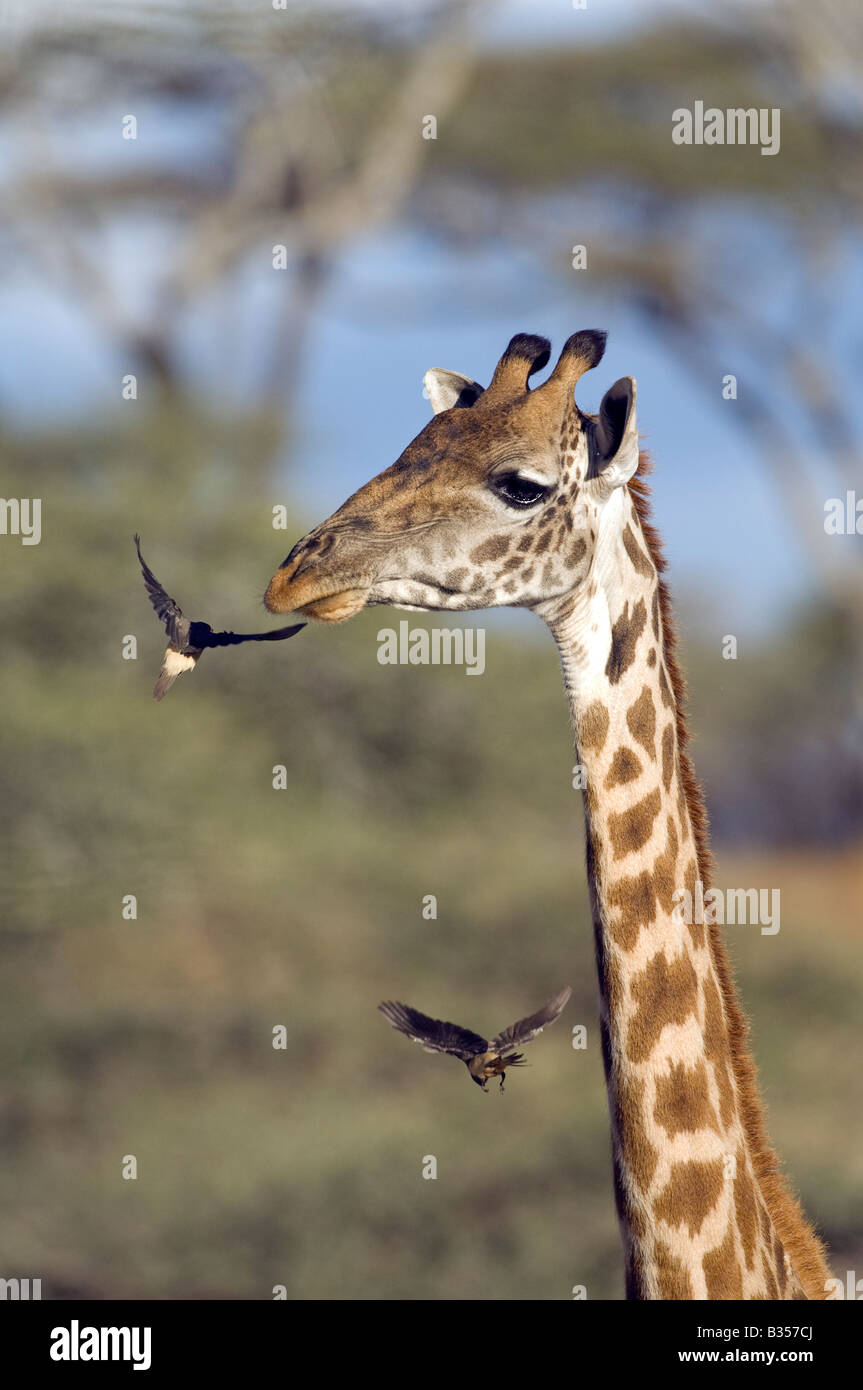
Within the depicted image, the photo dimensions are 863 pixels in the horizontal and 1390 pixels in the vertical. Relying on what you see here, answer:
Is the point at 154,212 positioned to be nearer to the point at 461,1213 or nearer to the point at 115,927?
the point at 115,927

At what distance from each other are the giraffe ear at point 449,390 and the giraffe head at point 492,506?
29 cm

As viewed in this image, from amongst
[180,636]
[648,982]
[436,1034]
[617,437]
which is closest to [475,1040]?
[436,1034]

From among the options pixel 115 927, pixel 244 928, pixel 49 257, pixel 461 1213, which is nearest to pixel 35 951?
pixel 115 927

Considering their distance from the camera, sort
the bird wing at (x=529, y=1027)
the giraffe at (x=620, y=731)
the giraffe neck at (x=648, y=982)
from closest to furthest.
Result: the bird wing at (x=529, y=1027)
the giraffe at (x=620, y=731)
the giraffe neck at (x=648, y=982)

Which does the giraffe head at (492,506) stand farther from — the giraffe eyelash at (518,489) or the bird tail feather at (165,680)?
the bird tail feather at (165,680)

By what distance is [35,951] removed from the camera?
13.2 metres

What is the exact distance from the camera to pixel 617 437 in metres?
3.27

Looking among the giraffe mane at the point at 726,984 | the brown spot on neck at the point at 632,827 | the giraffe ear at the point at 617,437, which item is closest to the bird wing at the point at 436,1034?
the brown spot on neck at the point at 632,827

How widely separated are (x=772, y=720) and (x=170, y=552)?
1213cm

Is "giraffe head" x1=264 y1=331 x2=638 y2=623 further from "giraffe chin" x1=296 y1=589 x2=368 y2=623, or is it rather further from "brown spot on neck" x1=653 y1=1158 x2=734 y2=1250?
"brown spot on neck" x1=653 y1=1158 x2=734 y2=1250

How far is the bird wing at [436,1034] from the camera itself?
3188 millimetres

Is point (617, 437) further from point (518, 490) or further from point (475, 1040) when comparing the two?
point (475, 1040)

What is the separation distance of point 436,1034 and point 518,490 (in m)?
1.03

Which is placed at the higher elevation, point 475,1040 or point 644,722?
point 644,722
